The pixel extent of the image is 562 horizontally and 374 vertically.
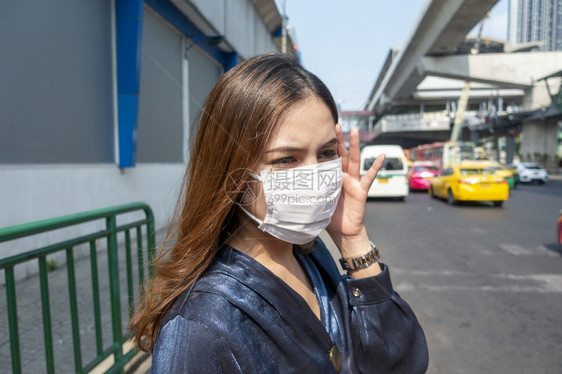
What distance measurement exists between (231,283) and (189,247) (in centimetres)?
20

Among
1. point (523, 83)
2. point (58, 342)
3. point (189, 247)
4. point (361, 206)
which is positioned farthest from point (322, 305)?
point (523, 83)

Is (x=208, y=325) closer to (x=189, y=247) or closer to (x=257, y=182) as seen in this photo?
(x=189, y=247)

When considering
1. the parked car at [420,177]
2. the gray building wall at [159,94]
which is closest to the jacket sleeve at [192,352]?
the gray building wall at [159,94]

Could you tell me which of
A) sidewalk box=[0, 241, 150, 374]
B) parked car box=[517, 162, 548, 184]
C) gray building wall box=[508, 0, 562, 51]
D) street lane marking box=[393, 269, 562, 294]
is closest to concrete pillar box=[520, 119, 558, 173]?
parked car box=[517, 162, 548, 184]

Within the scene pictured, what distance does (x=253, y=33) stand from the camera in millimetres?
13328

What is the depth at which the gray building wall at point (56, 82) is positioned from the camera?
4.67m

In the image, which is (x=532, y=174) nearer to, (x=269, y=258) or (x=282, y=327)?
(x=269, y=258)

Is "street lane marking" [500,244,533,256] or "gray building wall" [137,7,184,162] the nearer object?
"street lane marking" [500,244,533,256]

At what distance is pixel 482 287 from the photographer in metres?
4.47

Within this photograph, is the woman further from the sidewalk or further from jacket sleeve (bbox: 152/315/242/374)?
the sidewalk

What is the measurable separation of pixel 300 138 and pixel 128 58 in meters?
6.41

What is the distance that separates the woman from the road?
1.92 metres

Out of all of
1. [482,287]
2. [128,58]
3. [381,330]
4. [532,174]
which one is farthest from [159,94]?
[532,174]

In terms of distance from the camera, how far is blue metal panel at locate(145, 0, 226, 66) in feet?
26.2
